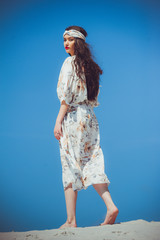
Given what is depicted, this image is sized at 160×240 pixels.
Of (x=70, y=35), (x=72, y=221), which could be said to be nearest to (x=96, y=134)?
(x=72, y=221)

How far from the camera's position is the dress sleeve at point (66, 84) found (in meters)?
2.85

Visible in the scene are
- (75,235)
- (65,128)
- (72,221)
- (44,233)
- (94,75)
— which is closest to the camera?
(75,235)

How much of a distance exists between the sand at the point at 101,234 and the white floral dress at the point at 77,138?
1.62ft

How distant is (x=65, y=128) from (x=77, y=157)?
0.30 m

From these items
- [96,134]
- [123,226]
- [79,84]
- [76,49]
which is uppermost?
[76,49]

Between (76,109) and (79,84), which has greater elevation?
(79,84)

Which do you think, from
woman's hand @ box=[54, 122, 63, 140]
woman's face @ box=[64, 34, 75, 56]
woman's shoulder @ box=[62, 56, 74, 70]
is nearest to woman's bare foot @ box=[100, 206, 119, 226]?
woman's hand @ box=[54, 122, 63, 140]

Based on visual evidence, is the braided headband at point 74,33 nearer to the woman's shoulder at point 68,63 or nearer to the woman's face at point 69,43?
the woman's face at point 69,43

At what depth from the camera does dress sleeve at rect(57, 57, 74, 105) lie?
285 cm

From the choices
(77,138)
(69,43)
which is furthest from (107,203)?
(69,43)

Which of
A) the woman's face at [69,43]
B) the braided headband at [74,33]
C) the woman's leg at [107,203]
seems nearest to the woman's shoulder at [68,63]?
the woman's face at [69,43]

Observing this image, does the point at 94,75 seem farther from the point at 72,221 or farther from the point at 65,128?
the point at 72,221

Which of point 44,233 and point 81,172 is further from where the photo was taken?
point 81,172

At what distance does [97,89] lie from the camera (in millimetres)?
3115
